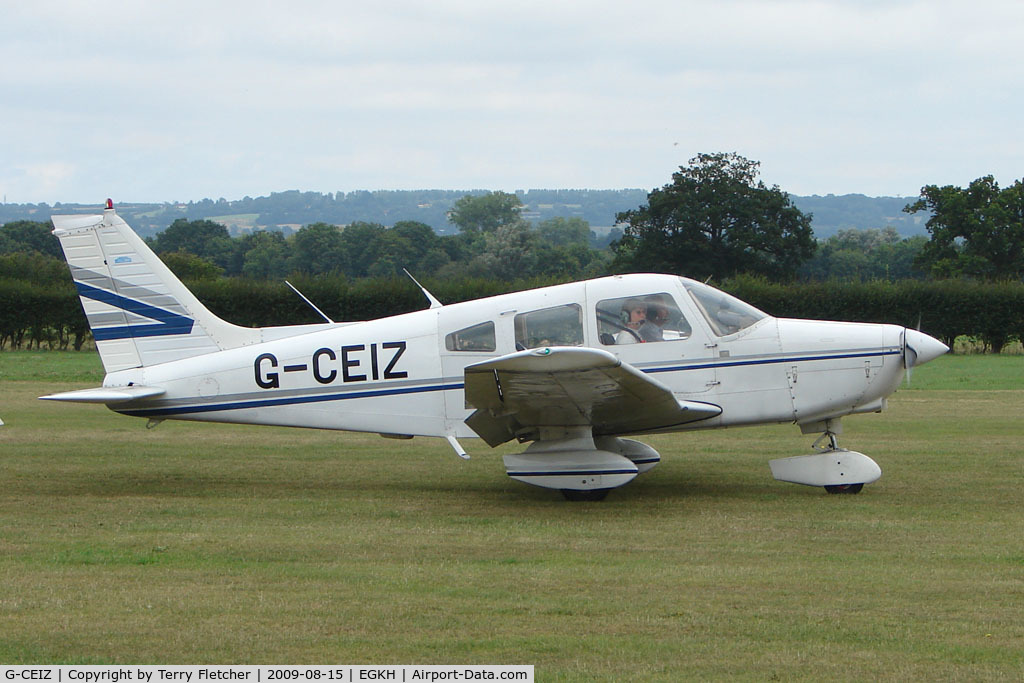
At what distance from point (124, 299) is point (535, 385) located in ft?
14.7

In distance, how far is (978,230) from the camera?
51.3 meters

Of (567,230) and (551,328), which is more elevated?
(567,230)

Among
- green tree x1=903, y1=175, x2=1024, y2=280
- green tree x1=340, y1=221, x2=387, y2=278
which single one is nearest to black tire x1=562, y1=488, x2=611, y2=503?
green tree x1=903, y1=175, x2=1024, y2=280

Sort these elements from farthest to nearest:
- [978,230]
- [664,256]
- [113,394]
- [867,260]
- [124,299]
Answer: [867,260], [978,230], [664,256], [124,299], [113,394]

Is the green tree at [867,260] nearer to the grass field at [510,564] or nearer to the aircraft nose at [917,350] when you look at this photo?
the grass field at [510,564]

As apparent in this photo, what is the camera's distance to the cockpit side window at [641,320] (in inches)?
382

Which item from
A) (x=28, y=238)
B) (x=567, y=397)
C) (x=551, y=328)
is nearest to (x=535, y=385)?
(x=567, y=397)

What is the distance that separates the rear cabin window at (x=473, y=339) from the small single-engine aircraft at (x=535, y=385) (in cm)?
1

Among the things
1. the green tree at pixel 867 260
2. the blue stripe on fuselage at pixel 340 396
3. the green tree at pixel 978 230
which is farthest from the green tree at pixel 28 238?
the blue stripe on fuselage at pixel 340 396

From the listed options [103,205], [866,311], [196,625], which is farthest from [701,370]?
[866,311]

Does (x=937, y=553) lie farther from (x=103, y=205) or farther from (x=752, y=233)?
(x=752, y=233)

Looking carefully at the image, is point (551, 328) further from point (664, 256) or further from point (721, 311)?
point (664, 256)

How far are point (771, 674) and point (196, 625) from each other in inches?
121

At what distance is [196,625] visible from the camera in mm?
5836
